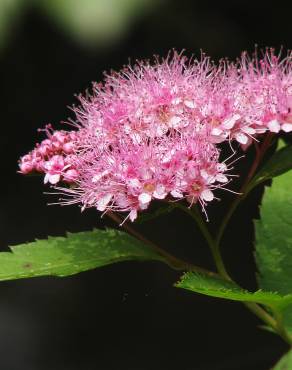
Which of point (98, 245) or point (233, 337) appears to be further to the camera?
point (233, 337)

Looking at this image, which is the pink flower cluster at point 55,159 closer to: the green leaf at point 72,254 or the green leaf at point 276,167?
the green leaf at point 72,254

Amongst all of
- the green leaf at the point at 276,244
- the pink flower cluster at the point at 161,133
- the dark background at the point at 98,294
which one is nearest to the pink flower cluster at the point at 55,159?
the pink flower cluster at the point at 161,133

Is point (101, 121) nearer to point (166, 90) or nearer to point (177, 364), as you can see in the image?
point (166, 90)

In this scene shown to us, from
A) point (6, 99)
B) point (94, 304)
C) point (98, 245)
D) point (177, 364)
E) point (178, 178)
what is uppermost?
point (6, 99)

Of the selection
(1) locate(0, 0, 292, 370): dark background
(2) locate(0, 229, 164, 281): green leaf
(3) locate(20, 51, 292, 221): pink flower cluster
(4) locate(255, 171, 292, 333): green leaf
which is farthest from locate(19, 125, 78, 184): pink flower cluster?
(1) locate(0, 0, 292, 370): dark background

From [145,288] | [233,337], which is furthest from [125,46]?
[233,337]

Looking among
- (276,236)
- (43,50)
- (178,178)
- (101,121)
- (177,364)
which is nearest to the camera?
(178,178)

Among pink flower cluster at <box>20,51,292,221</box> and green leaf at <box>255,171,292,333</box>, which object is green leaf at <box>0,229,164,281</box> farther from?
green leaf at <box>255,171,292,333</box>
